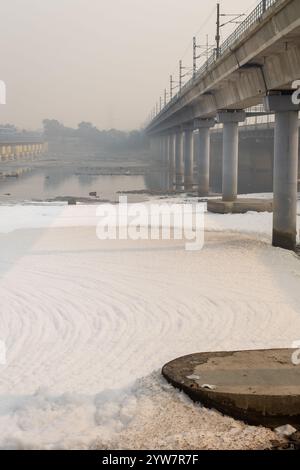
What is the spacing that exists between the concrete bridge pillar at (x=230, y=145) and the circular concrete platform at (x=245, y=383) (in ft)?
91.8

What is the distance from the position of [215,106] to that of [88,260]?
2313cm

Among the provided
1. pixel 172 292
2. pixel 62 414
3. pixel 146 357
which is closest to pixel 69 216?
pixel 172 292

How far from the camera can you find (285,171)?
22.1 m

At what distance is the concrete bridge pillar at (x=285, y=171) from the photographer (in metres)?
22.1

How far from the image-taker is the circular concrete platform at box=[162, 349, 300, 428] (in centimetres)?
777

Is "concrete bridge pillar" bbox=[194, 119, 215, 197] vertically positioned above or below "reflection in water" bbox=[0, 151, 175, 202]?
above

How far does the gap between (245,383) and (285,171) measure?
15.1 meters

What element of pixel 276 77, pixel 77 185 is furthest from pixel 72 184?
pixel 276 77

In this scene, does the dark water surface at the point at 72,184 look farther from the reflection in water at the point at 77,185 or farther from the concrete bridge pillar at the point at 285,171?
the concrete bridge pillar at the point at 285,171

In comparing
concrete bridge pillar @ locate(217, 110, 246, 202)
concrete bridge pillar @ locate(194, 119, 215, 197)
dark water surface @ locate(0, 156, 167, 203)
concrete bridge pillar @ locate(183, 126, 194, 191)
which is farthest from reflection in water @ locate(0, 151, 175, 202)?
concrete bridge pillar @ locate(217, 110, 246, 202)

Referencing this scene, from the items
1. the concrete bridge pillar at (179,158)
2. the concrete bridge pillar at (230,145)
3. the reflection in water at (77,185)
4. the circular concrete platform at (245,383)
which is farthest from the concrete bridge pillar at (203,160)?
the circular concrete platform at (245,383)

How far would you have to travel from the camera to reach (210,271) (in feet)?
56.6

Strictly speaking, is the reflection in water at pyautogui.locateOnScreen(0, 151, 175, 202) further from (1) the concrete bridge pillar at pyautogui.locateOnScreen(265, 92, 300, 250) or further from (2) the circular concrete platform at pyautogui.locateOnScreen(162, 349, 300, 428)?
(2) the circular concrete platform at pyautogui.locateOnScreen(162, 349, 300, 428)

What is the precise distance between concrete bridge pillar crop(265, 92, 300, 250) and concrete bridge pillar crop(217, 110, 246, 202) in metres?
14.2
